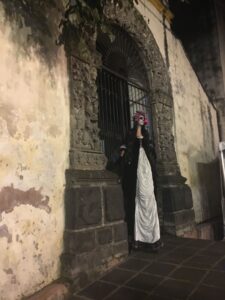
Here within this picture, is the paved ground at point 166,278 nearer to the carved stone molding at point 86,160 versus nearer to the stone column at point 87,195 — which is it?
the stone column at point 87,195

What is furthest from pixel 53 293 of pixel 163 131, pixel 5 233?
pixel 163 131

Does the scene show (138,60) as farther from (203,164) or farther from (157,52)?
(203,164)

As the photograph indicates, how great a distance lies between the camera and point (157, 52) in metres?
5.62

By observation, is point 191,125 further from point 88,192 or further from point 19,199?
point 19,199

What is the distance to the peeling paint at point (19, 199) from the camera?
93.0 inches

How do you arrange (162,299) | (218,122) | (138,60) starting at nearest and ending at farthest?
1. (162,299)
2. (138,60)
3. (218,122)

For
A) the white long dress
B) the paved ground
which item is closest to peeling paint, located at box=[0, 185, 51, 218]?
the paved ground

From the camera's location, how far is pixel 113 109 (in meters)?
4.88

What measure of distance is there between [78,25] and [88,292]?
2793 mm

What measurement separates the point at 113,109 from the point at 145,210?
1.96m

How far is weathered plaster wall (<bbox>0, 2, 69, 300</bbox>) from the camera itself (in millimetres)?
2391

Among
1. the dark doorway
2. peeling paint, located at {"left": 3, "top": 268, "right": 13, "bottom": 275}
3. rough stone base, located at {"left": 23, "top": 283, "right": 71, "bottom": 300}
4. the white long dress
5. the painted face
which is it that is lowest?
rough stone base, located at {"left": 23, "top": 283, "right": 71, "bottom": 300}

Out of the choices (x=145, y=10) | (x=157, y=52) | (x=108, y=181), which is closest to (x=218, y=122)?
(x=157, y=52)

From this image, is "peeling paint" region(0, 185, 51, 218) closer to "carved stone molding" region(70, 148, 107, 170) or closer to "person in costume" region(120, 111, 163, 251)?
"carved stone molding" region(70, 148, 107, 170)
